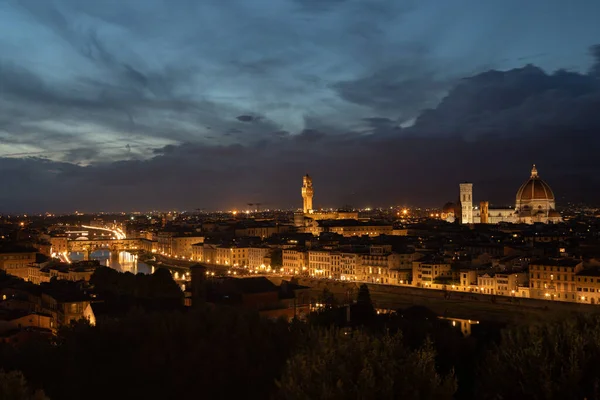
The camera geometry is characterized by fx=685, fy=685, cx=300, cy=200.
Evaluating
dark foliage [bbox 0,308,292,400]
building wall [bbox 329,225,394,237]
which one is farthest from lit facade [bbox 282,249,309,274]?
dark foliage [bbox 0,308,292,400]

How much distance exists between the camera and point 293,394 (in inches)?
324

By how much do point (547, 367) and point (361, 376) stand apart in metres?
2.72

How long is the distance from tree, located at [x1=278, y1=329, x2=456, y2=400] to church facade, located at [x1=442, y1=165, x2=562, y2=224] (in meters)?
60.5

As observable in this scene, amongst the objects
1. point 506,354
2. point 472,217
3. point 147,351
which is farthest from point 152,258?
point 506,354

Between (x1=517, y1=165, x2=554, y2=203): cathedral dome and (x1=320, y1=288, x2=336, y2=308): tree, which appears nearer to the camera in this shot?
(x1=320, y1=288, x2=336, y2=308): tree

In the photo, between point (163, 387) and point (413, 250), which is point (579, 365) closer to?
point (163, 387)

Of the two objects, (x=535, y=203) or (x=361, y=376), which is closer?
(x=361, y=376)

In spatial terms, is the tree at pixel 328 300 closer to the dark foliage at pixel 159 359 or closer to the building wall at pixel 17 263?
the dark foliage at pixel 159 359

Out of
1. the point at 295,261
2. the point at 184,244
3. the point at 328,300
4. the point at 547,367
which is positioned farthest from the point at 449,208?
the point at 547,367

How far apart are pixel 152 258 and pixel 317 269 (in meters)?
22.5

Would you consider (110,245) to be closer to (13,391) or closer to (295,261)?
(295,261)

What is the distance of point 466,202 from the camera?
246 feet

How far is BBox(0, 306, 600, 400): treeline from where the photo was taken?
27.8 feet

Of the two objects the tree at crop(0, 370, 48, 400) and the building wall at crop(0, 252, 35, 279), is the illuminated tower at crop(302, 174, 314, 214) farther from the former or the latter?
the tree at crop(0, 370, 48, 400)
